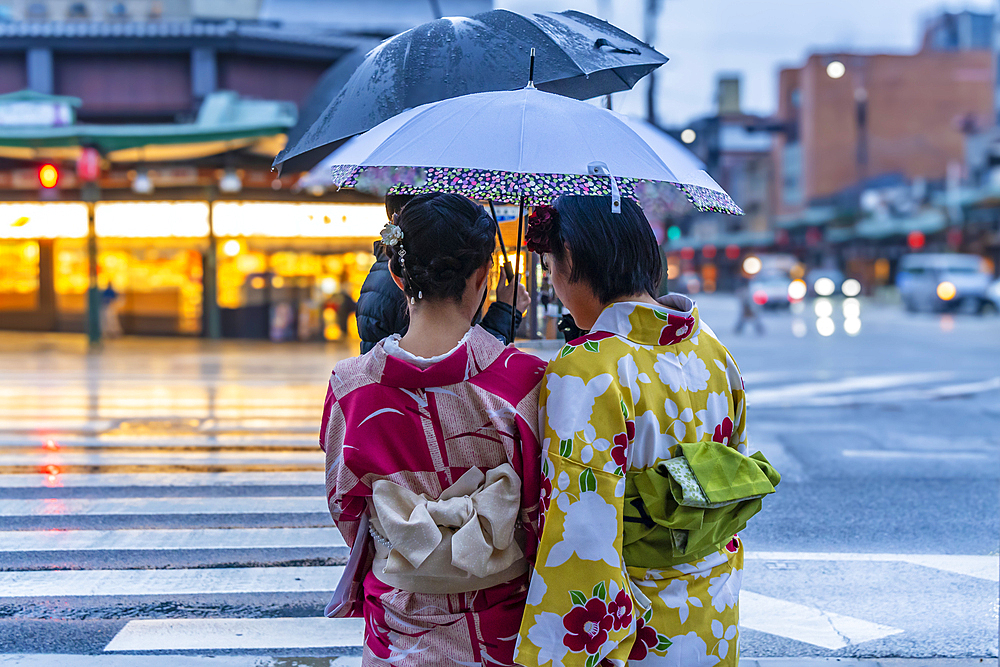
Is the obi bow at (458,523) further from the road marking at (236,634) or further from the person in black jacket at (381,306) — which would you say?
the road marking at (236,634)

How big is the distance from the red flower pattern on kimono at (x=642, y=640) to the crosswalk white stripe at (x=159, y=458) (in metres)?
5.75

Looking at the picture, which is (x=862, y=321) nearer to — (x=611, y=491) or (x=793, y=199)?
(x=611, y=491)

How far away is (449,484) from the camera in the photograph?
79.3 inches

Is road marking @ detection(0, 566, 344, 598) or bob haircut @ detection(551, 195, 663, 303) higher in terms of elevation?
bob haircut @ detection(551, 195, 663, 303)

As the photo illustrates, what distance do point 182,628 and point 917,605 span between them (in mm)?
3548

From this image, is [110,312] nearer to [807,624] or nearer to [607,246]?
[807,624]

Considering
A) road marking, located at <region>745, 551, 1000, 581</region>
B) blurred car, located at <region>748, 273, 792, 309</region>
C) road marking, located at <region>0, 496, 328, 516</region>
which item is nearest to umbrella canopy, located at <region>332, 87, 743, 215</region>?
road marking, located at <region>745, 551, 1000, 581</region>

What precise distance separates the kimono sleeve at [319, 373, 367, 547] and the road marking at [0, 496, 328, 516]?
4031 millimetres

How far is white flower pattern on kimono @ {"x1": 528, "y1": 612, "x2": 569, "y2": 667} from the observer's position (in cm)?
190

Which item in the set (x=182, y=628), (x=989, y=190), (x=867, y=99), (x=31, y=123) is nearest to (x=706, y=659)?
(x=182, y=628)

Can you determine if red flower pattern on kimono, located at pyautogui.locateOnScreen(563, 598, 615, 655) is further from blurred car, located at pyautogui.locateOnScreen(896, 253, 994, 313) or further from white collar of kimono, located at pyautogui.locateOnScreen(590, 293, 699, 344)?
blurred car, located at pyautogui.locateOnScreen(896, 253, 994, 313)

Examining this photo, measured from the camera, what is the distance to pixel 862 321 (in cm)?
2991

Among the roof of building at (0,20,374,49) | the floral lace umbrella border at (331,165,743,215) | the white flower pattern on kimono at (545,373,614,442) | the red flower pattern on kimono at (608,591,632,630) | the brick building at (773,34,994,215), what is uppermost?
the brick building at (773,34,994,215)

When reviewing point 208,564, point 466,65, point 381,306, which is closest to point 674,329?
point 381,306
